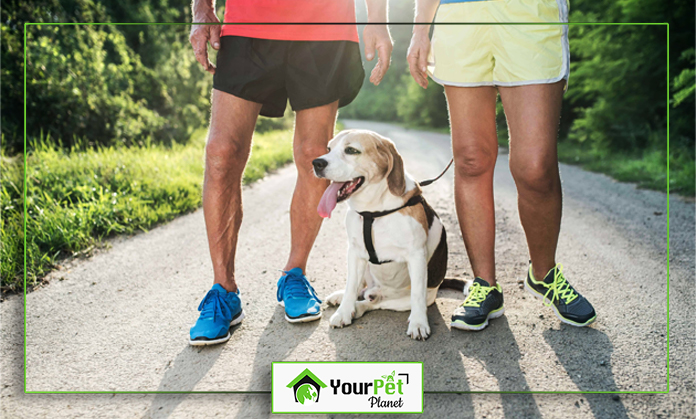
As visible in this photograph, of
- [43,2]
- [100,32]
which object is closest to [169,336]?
[100,32]

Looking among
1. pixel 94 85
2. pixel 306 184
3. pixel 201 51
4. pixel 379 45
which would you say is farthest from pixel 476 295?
pixel 94 85

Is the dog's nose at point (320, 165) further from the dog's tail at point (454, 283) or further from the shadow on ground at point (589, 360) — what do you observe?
the shadow on ground at point (589, 360)

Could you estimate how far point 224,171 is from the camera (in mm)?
2383

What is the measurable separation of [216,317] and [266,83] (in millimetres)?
1202

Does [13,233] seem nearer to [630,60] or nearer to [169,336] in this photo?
[169,336]

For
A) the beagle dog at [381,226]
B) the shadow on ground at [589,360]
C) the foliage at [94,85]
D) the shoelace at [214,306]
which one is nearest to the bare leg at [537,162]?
the shadow on ground at [589,360]

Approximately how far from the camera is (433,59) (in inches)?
90.4

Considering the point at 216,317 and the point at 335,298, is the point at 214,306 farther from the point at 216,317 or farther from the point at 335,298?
the point at 335,298

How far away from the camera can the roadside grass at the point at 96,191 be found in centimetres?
266

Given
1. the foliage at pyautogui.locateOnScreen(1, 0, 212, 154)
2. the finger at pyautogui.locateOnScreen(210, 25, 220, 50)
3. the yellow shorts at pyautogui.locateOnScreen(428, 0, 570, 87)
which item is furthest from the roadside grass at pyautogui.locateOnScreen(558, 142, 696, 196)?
the foliage at pyautogui.locateOnScreen(1, 0, 212, 154)

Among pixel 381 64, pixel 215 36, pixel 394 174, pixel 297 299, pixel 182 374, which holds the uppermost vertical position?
pixel 215 36

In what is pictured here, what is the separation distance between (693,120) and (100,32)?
6336mm

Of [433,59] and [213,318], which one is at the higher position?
[433,59]

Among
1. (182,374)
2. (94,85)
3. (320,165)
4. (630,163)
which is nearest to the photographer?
(182,374)
